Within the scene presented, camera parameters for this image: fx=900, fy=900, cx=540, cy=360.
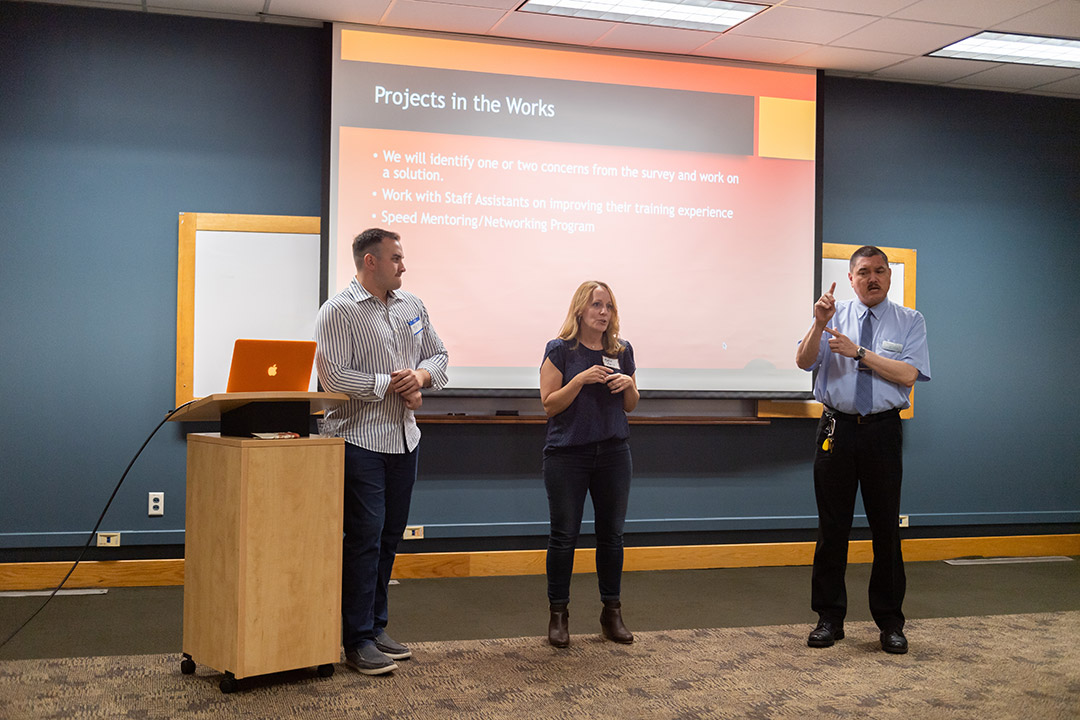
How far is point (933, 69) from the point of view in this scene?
5258mm

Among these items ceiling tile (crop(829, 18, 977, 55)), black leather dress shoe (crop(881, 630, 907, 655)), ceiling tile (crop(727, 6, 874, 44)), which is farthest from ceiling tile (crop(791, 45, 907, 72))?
black leather dress shoe (crop(881, 630, 907, 655))

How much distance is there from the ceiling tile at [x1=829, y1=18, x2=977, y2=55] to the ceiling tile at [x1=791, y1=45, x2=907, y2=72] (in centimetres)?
7

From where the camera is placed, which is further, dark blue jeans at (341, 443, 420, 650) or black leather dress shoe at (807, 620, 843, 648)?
black leather dress shoe at (807, 620, 843, 648)

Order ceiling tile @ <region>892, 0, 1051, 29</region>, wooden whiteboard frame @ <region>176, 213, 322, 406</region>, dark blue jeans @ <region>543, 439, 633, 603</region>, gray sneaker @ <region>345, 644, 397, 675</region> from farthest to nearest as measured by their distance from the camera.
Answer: wooden whiteboard frame @ <region>176, 213, 322, 406</region> < ceiling tile @ <region>892, 0, 1051, 29</region> < dark blue jeans @ <region>543, 439, 633, 603</region> < gray sneaker @ <region>345, 644, 397, 675</region>

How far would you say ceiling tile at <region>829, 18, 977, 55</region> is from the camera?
459cm

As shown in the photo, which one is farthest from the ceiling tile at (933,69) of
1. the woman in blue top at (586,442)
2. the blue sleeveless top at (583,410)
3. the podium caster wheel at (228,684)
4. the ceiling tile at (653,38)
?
the podium caster wheel at (228,684)

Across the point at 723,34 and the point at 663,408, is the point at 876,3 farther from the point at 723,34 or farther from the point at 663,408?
the point at 663,408

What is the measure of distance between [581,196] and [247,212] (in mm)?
1758

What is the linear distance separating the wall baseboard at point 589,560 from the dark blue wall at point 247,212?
0.41ft

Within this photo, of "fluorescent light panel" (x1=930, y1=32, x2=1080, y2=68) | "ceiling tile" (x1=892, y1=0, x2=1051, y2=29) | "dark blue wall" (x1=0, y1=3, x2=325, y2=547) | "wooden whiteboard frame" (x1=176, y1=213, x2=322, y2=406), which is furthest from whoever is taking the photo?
"fluorescent light panel" (x1=930, y1=32, x2=1080, y2=68)

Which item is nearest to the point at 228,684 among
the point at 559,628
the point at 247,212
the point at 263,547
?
the point at 263,547

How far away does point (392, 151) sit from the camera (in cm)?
463

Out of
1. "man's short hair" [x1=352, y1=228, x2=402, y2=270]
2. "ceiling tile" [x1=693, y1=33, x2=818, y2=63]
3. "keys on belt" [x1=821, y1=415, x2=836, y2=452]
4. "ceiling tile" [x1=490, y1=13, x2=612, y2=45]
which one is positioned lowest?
"keys on belt" [x1=821, y1=415, x2=836, y2=452]

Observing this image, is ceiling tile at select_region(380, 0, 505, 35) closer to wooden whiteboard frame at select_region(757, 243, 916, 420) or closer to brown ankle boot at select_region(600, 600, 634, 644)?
wooden whiteboard frame at select_region(757, 243, 916, 420)
